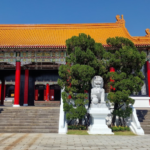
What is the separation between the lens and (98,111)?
748 cm

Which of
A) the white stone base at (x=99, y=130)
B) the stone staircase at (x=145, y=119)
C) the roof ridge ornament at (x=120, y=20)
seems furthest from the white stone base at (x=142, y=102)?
the roof ridge ornament at (x=120, y=20)

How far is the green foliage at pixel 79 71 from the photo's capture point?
773cm

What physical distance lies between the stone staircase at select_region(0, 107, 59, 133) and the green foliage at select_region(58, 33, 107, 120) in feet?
3.51

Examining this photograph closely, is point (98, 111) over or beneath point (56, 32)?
beneath

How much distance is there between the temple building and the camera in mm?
12602

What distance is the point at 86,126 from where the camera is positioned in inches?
325

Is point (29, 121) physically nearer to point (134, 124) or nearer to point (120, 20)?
point (134, 124)

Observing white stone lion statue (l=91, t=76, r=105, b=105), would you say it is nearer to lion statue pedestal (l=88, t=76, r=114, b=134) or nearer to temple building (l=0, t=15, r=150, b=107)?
lion statue pedestal (l=88, t=76, r=114, b=134)

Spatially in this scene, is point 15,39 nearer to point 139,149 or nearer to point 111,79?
point 111,79

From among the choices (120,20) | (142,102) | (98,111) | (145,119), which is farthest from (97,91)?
(120,20)

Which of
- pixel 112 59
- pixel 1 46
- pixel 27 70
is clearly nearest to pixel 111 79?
pixel 112 59

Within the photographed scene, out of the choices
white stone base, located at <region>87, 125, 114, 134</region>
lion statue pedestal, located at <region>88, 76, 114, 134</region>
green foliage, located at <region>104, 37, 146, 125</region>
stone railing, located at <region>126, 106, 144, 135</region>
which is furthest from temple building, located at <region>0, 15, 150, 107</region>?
white stone base, located at <region>87, 125, 114, 134</region>

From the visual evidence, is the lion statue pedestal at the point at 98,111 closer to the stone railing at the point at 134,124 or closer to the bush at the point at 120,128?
the bush at the point at 120,128

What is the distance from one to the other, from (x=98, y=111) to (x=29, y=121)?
11.5 feet
